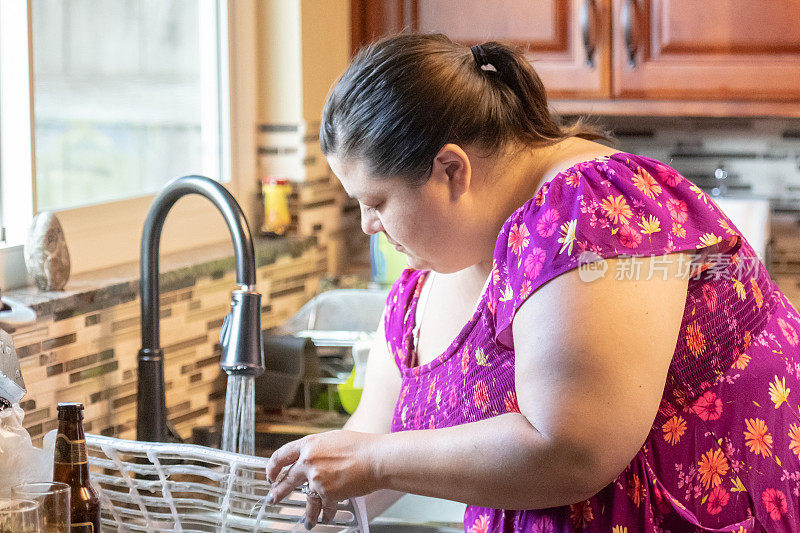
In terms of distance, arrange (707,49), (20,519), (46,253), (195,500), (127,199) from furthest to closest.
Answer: (707,49), (127,199), (46,253), (195,500), (20,519)

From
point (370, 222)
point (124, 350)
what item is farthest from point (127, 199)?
point (370, 222)

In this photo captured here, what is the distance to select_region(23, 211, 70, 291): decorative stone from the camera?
1.48 metres

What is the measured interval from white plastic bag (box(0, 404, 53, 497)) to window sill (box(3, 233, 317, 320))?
1.23 ft

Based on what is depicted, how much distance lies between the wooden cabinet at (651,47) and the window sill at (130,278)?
65cm

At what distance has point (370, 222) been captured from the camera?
3.68 feet

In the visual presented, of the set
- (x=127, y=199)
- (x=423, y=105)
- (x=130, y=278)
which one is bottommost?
(x=130, y=278)

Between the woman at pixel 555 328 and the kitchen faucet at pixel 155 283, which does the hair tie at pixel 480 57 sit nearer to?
the woman at pixel 555 328

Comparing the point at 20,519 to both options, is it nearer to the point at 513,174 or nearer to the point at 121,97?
the point at 513,174

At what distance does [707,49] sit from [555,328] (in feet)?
4.66

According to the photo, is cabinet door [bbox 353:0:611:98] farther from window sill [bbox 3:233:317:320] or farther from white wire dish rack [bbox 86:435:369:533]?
white wire dish rack [bbox 86:435:369:533]

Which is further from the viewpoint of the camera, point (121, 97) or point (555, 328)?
point (121, 97)

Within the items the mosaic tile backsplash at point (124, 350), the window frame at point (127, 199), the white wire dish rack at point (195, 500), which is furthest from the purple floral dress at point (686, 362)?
the window frame at point (127, 199)

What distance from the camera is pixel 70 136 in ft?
5.55

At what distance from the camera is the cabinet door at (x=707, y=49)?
2078 mm
